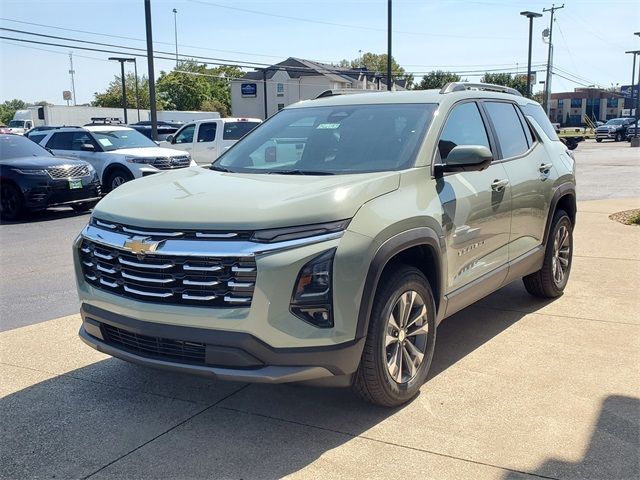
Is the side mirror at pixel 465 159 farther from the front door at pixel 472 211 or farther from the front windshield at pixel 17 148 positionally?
the front windshield at pixel 17 148

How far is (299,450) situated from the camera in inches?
131

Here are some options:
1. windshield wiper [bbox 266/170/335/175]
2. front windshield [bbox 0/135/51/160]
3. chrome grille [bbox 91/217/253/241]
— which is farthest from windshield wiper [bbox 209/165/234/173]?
front windshield [bbox 0/135/51/160]

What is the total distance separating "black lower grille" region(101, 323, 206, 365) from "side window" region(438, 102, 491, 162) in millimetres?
2154

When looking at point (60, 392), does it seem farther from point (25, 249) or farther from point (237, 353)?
point (25, 249)

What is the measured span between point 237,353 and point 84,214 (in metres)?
10.8

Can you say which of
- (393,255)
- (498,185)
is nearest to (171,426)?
(393,255)

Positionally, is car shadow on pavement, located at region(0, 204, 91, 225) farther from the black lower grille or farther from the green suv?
the black lower grille

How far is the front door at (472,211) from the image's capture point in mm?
4215

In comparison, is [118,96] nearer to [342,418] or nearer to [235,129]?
[235,129]

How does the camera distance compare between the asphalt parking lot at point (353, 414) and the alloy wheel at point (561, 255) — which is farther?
the alloy wheel at point (561, 255)

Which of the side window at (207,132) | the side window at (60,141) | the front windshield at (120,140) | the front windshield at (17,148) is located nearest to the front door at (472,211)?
the front windshield at (17,148)

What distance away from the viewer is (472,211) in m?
4.41

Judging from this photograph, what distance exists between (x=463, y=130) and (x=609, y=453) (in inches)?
97.0

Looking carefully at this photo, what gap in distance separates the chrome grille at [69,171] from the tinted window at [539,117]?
9200 mm
